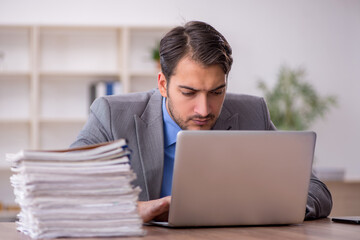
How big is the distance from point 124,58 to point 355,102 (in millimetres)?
2354

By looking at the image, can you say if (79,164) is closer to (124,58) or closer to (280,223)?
(280,223)

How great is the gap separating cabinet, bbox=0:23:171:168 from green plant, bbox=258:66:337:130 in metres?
1.12

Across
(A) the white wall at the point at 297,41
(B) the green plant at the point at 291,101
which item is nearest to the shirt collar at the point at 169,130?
(B) the green plant at the point at 291,101

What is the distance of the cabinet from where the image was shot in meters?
5.29

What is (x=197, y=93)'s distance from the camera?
1.98m

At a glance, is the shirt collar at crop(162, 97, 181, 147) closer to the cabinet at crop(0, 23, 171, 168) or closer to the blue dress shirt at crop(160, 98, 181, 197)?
the blue dress shirt at crop(160, 98, 181, 197)

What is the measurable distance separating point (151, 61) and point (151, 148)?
350cm

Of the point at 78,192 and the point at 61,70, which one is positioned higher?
the point at 61,70

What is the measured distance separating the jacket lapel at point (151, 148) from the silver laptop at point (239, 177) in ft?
1.72

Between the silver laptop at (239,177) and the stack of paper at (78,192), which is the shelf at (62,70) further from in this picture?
the stack of paper at (78,192)

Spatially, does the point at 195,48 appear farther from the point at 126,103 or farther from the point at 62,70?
the point at 62,70

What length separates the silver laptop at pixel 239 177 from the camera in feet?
4.74

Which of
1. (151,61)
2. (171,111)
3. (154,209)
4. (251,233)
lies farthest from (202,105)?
(151,61)

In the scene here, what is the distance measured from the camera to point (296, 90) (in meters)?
5.43
